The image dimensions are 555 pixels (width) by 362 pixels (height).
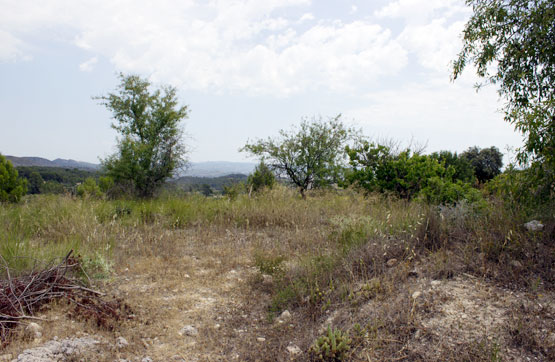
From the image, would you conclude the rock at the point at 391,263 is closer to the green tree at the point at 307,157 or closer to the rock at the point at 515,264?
the rock at the point at 515,264

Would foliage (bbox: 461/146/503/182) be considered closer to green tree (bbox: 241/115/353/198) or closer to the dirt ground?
green tree (bbox: 241/115/353/198)

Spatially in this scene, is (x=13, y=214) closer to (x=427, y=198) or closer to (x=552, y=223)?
(x=427, y=198)

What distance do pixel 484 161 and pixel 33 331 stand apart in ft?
92.5

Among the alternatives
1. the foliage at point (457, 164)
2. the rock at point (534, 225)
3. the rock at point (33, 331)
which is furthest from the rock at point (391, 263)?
the foliage at point (457, 164)

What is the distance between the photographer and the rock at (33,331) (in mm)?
3094

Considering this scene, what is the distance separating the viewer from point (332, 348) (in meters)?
2.77

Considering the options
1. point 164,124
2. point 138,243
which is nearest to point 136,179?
point 164,124

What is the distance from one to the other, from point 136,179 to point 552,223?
1826cm

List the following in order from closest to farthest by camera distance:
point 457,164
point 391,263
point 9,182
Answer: point 391,263, point 9,182, point 457,164

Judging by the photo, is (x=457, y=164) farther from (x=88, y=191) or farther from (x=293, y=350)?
(x=293, y=350)

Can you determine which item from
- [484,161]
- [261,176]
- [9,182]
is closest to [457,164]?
[484,161]

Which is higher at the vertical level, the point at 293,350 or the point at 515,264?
the point at 515,264

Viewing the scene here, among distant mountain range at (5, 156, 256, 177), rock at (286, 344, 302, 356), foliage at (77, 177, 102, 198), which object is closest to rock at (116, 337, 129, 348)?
rock at (286, 344, 302, 356)

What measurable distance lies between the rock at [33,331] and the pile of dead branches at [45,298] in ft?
0.30
